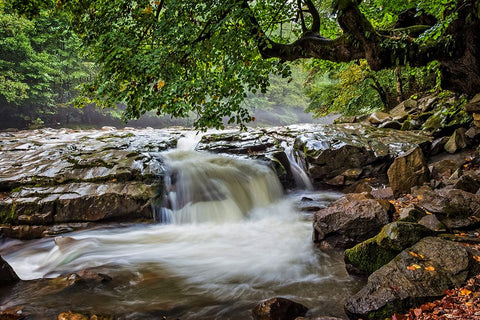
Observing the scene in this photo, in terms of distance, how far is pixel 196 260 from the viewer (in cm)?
484

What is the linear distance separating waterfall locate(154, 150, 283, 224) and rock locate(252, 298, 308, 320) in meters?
3.69

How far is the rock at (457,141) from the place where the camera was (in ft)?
22.8

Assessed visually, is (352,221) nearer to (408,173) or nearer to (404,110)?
(408,173)

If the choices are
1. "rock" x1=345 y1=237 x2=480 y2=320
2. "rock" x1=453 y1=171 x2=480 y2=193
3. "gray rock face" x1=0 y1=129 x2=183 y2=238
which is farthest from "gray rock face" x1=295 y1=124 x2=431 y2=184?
"rock" x1=345 y1=237 x2=480 y2=320

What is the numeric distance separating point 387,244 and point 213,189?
4.74m

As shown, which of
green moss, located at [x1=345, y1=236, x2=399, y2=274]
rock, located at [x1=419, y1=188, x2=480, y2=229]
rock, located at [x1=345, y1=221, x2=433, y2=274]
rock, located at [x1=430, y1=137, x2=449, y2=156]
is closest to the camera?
rock, located at [x1=345, y1=221, x2=433, y2=274]

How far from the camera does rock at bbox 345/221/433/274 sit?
121 inches

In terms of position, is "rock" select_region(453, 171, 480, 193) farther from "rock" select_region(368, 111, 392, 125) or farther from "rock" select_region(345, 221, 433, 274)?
"rock" select_region(368, 111, 392, 125)

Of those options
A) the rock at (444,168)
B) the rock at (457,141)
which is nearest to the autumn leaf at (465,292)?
the rock at (444,168)

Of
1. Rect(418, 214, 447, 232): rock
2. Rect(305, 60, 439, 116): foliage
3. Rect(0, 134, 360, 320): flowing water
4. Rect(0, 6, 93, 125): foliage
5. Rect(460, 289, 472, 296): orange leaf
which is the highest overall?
Rect(0, 6, 93, 125): foliage

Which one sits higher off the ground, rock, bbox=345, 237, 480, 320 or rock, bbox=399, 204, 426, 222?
rock, bbox=399, 204, 426, 222

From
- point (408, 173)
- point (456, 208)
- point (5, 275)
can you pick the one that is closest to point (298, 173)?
point (408, 173)

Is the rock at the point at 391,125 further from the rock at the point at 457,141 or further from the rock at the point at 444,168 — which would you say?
the rock at the point at 444,168

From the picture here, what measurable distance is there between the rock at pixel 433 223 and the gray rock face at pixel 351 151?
13.3 feet
